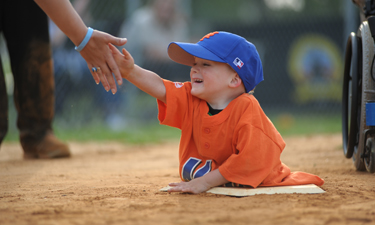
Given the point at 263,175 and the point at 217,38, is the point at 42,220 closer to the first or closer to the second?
the point at 263,175

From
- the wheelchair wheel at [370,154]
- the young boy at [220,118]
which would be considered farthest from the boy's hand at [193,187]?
the wheelchair wheel at [370,154]

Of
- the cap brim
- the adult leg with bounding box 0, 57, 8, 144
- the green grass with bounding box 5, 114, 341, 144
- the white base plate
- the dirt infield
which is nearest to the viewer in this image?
the dirt infield

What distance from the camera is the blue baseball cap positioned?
2.07 metres

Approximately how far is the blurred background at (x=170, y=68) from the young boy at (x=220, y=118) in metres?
3.20

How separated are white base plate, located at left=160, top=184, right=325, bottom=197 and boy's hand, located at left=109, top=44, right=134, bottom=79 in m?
0.75

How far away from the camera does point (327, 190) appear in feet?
6.75

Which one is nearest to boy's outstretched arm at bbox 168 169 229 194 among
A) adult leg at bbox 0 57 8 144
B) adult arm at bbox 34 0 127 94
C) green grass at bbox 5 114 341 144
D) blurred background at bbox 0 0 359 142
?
adult arm at bbox 34 0 127 94

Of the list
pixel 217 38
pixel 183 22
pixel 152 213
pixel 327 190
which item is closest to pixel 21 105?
pixel 217 38

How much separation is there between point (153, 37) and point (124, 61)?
4.66m

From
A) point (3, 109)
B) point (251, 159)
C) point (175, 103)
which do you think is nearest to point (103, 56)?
point (175, 103)

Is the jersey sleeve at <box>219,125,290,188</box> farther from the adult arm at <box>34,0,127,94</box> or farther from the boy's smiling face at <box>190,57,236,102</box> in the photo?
the adult arm at <box>34,0,127,94</box>

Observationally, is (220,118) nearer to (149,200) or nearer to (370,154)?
(149,200)

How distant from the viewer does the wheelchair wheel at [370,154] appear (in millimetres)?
2328

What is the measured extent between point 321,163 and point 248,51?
4.64ft
